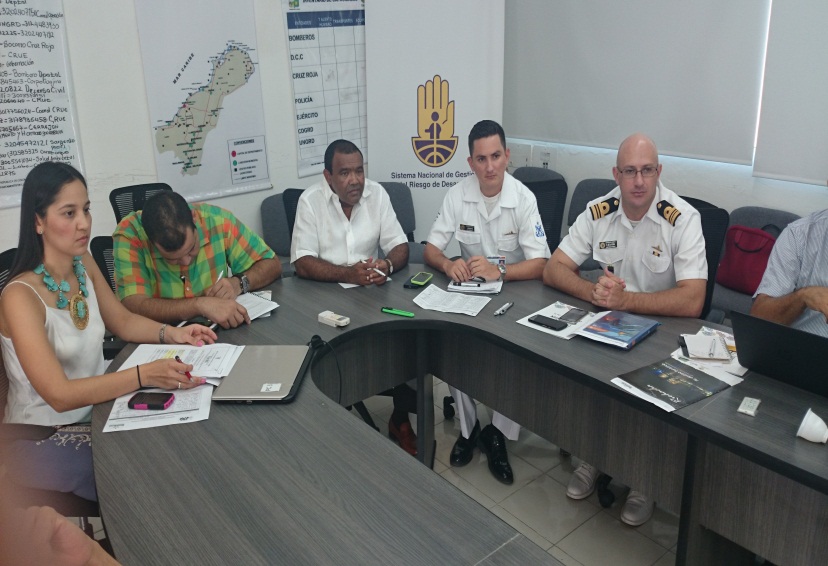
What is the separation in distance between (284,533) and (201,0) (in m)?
3.27

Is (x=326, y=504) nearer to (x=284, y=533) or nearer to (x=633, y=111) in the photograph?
(x=284, y=533)

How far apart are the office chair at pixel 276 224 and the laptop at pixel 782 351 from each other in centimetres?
286

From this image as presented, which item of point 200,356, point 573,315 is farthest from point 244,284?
point 573,315

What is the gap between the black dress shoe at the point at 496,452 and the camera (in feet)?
9.14

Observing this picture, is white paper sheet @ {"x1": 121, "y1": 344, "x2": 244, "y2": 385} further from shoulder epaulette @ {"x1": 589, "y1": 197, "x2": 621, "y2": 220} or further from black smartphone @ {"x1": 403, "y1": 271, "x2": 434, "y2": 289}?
shoulder epaulette @ {"x1": 589, "y1": 197, "x2": 621, "y2": 220}

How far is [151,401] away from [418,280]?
1.26 m

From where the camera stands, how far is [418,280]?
272cm

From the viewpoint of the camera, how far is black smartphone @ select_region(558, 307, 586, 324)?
2281mm

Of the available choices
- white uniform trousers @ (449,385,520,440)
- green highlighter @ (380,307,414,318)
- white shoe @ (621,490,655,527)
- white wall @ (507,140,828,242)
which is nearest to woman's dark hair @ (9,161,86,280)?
green highlighter @ (380,307,414,318)

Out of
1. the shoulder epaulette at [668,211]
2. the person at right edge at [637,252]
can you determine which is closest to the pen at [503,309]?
the person at right edge at [637,252]

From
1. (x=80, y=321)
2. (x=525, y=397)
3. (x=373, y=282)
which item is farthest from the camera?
(x=373, y=282)

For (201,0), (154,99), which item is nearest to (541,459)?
(154,99)

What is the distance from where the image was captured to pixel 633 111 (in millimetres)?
3947

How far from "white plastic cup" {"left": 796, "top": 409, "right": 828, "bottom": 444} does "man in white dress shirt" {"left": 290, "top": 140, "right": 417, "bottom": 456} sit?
1659 mm
